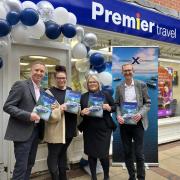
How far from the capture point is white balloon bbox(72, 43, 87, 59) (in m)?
4.34

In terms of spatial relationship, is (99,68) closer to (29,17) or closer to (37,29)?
(37,29)

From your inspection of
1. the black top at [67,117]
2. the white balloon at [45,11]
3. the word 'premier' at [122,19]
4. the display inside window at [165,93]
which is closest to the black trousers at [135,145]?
the black top at [67,117]

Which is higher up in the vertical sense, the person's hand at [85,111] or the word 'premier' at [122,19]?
the word 'premier' at [122,19]

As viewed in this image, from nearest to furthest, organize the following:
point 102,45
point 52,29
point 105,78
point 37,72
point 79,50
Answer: point 37,72, point 52,29, point 79,50, point 105,78, point 102,45

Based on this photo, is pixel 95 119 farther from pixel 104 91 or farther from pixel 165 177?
pixel 165 177

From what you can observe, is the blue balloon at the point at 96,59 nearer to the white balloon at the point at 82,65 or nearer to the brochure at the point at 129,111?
the white balloon at the point at 82,65

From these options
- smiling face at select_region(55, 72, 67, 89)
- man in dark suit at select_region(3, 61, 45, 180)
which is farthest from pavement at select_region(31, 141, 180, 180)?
smiling face at select_region(55, 72, 67, 89)

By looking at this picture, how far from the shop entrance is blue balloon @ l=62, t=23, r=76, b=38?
586mm

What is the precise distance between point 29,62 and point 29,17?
118cm

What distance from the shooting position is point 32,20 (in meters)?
3.47

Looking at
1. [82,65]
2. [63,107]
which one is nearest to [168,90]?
[82,65]

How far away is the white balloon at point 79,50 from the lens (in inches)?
171

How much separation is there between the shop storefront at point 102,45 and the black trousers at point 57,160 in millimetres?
811

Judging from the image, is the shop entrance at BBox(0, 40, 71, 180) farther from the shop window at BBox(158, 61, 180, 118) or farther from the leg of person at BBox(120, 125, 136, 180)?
the shop window at BBox(158, 61, 180, 118)
